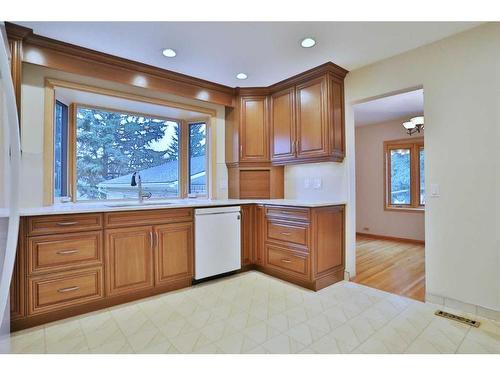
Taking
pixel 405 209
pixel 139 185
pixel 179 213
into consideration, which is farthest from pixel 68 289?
pixel 405 209

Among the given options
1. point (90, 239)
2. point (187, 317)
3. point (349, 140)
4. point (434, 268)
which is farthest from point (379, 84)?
point (90, 239)

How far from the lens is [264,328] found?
196 cm

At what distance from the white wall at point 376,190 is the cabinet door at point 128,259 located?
4.49m

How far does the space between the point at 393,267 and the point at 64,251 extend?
356cm

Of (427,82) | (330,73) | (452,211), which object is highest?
(330,73)

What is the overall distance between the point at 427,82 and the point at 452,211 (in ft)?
3.83

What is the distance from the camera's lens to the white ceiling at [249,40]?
7.06 ft

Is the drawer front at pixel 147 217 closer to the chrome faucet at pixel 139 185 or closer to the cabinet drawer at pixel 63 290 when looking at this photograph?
the cabinet drawer at pixel 63 290

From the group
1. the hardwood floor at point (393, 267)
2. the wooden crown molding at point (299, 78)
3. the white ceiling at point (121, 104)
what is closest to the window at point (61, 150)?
the white ceiling at point (121, 104)

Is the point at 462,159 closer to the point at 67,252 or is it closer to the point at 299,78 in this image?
the point at 299,78

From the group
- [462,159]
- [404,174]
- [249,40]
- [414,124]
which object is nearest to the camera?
[462,159]

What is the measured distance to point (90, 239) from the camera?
221cm

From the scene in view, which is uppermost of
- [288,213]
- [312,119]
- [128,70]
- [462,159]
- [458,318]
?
[128,70]
